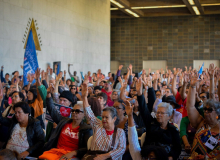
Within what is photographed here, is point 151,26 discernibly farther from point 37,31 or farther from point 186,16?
point 37,31

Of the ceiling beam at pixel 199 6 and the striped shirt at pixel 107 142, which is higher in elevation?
the ceiling beam at pixel 199 6

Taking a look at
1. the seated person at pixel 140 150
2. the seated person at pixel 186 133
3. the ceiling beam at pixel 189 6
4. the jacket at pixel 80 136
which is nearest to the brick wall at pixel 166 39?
the ceiling beam at pixel 189 6

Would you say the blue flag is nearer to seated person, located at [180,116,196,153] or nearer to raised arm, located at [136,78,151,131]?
raised arm, located at [136,78,151,131]

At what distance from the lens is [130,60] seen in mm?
24516

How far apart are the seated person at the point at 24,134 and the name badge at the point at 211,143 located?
7.17ft

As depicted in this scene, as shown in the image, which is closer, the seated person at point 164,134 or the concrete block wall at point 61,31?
the seated person at point 164,134

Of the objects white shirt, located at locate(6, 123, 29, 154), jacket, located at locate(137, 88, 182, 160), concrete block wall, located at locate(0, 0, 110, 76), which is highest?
concrete block wall, located at locate(0, 0, 110, 76)

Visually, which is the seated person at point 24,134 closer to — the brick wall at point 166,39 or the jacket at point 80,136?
the jacket at point 80,136

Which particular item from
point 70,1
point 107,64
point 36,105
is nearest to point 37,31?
point 70,1

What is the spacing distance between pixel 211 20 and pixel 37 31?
50.0 ft

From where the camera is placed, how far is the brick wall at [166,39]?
917 inches

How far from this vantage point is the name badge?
3.30 m

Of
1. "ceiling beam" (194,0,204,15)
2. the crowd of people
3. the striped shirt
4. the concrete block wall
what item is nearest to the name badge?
the crowd of people

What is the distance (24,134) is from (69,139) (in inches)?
25.2
